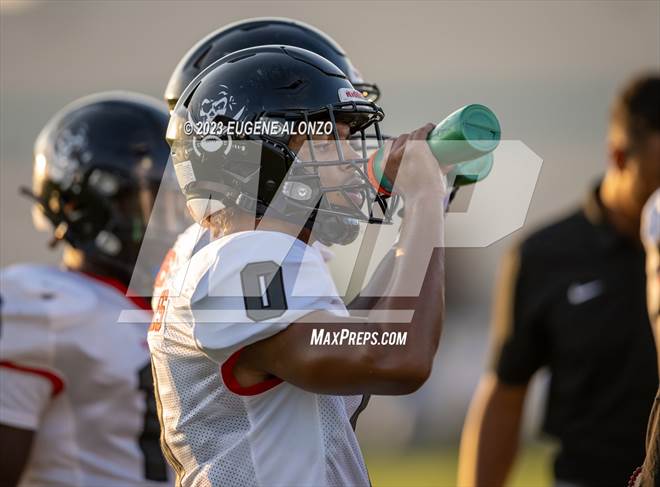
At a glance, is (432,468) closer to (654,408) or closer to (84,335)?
(84,335)

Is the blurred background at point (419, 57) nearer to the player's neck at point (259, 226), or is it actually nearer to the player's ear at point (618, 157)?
the player's ear at point (618, 157)

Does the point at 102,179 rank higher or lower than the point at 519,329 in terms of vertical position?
higher

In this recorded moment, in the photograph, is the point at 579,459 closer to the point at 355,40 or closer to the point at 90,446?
the point at 90,446

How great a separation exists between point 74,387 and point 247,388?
51.8 inches

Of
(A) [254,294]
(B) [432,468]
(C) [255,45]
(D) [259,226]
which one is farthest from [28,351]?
(B) [432,468]

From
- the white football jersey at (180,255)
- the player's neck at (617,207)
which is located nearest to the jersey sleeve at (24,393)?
the white football jersey at (180,255)

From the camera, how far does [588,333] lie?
137 inches

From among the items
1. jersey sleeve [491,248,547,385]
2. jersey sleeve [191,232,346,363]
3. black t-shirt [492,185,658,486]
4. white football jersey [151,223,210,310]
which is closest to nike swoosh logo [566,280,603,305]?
black t-shirt [492,185,658,486]

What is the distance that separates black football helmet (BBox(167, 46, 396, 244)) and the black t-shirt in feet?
5.21

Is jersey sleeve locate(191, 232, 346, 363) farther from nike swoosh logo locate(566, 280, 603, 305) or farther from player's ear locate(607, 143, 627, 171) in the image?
player's ear locate(607, 143, 627, 171)

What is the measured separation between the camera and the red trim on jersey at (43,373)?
299 centimetres

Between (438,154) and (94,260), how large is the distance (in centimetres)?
179

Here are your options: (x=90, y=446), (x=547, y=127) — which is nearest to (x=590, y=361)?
(x=90, y=446)

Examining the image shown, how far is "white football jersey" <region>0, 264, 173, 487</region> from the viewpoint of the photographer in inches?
118
